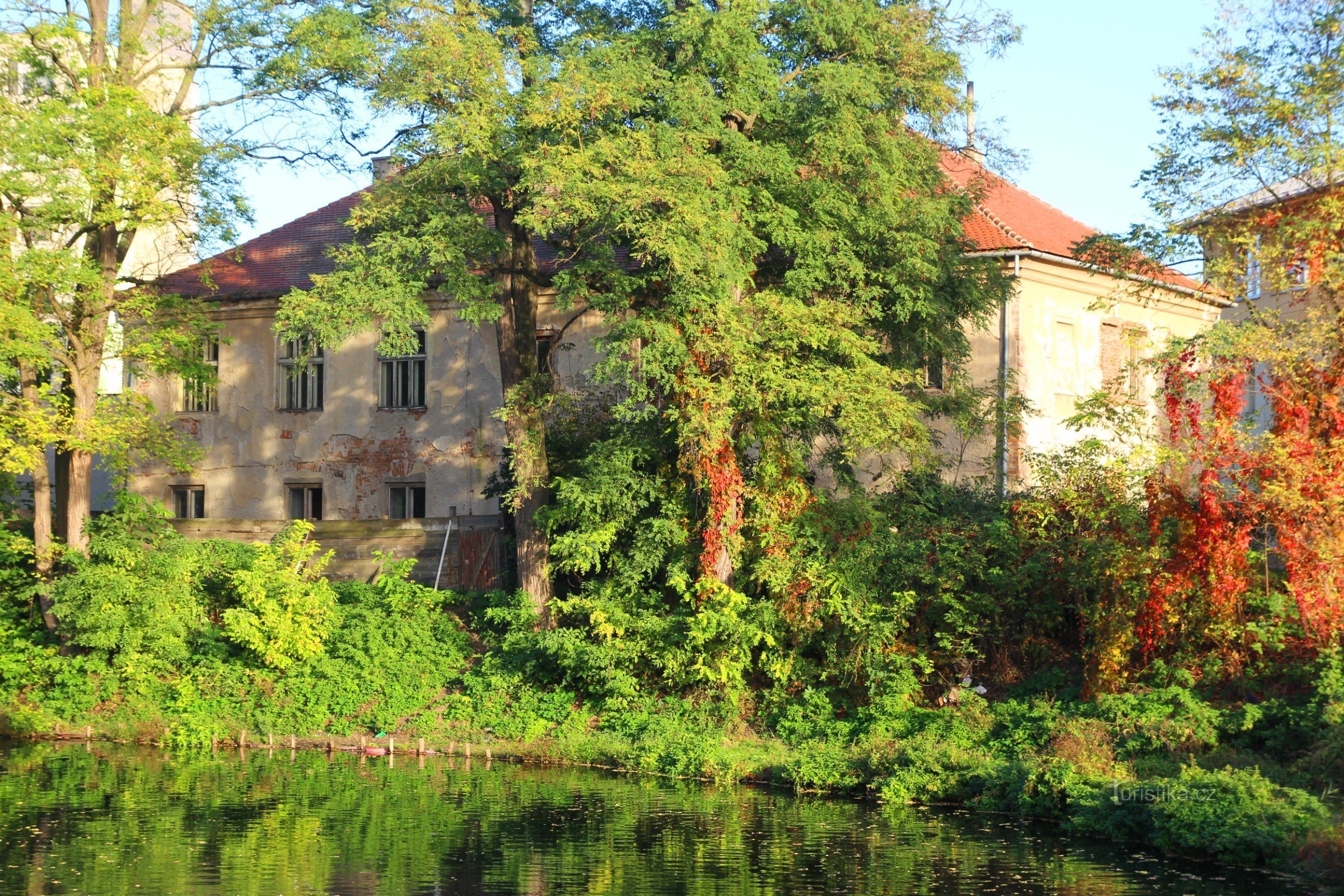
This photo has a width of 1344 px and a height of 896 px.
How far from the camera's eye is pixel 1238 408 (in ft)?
56.2

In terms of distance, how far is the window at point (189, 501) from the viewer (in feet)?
108

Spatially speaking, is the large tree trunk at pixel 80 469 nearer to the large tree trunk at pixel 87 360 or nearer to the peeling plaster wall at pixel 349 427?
the large tree trunk at pixel 87 360

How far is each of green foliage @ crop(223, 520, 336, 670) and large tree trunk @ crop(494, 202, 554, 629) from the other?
11.0 feet

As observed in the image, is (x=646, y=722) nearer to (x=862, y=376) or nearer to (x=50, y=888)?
(x=862, y=376)

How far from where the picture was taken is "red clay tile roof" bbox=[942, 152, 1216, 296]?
87.7 feet

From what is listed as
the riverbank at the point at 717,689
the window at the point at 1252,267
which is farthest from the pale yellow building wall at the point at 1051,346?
the window at the point at 1252,267

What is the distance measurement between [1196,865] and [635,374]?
458 inches

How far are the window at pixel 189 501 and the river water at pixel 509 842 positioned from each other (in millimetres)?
14234

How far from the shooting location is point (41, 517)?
79.4 feet

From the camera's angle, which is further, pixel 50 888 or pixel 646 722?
pixel 646 722

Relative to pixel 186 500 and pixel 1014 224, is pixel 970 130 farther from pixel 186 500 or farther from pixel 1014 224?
pixel 186 500

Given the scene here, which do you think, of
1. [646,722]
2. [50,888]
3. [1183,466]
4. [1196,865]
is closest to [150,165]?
[646,722]

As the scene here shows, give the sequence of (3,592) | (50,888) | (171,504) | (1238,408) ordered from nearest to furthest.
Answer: (50,888), (1238,408), (3,592), (171,504)

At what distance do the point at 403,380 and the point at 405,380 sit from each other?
0.25 feet
